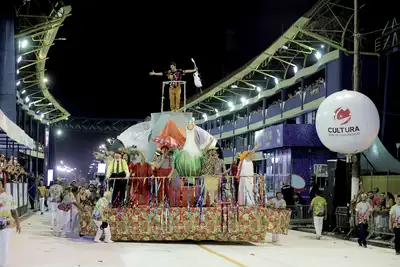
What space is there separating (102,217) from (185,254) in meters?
3.69

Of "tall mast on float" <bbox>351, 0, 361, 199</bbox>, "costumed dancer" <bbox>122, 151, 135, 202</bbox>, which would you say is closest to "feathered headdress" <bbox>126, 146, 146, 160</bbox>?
"costumed dancer" <bbox>122, 151, 135, 202</bbox>

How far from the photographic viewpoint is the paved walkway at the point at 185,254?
1344cm

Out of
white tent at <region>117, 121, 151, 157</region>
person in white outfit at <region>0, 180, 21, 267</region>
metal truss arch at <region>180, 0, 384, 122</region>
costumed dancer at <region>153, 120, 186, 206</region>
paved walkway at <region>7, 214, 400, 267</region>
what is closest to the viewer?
person in white outfit at <region>0, 180, 21, 267</region>

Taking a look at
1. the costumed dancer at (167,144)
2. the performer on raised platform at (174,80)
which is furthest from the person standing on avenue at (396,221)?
the performer on raised platform at (174,80)

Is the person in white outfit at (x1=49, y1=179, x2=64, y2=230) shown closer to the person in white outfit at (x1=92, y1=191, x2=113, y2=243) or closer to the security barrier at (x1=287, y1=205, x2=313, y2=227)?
the person in white outfit at (x1=92, y1=191, x2=113, y2=243)

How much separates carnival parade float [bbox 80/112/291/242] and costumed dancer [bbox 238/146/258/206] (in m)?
0.18

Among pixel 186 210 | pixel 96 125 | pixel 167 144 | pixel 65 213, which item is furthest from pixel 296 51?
pixel 96 125

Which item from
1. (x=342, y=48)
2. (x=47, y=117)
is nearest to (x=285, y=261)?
(x=342, y=48)

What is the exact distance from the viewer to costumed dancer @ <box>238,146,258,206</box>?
19.1 m

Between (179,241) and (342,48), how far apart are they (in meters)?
18.3

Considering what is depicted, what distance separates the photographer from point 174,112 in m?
22.6

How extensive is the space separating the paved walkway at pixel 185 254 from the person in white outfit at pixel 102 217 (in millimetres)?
487

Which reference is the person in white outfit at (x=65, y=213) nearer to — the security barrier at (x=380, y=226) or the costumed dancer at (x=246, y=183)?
A: the costumed dancer at (x=246, y=183)

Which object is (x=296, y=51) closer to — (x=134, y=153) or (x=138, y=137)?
(x=138, y=137)
